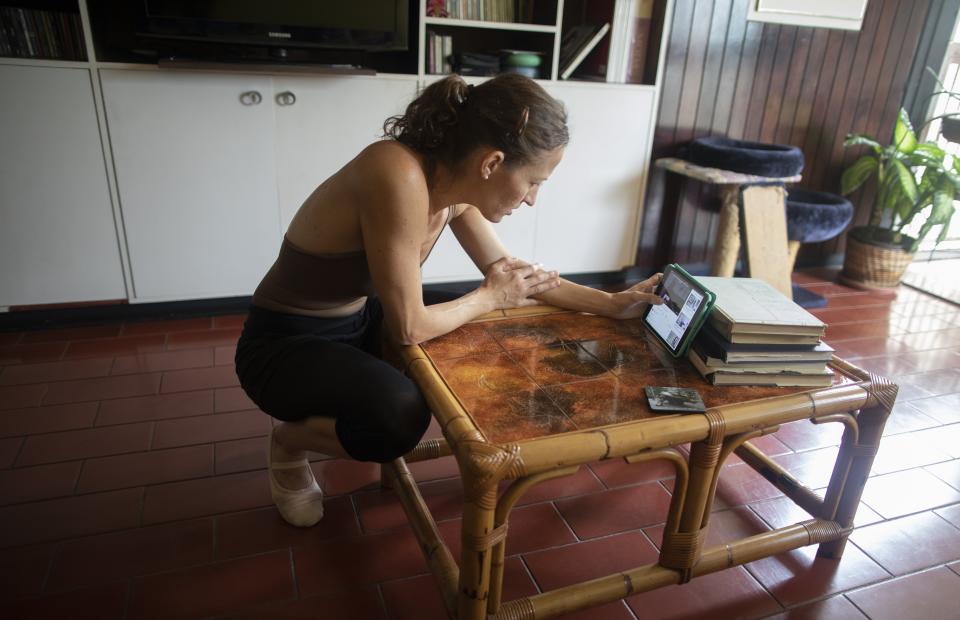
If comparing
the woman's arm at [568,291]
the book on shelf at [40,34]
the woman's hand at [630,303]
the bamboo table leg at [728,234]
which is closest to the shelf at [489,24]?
the bamboo table leg at [728,234]

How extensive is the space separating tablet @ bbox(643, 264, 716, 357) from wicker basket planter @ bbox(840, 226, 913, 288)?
2458mm

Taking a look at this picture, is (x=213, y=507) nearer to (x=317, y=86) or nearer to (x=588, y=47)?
(x=317, y=86)

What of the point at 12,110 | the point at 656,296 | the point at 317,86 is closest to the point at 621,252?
the point at 317,86

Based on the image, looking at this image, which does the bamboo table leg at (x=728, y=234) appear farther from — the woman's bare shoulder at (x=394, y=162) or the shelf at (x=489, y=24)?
the woman's bare shoulder at (x=394, y=162)

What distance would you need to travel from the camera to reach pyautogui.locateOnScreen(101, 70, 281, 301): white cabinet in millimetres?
2410

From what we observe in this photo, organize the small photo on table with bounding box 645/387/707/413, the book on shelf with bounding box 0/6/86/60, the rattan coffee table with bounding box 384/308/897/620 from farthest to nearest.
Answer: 1. the book on shelf with bounding box 0/6/86/60
2. the small photo on table with bounding box 645/387/707/413
3. the rattan coffee table with bounding box 384/308/897/620

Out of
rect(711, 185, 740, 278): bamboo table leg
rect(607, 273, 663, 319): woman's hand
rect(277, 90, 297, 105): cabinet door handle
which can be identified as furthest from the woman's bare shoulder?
rect(711, 185, 740, 278): bamboo table leg

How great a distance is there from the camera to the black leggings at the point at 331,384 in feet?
4.07

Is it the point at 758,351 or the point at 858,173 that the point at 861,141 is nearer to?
the point at 858,173

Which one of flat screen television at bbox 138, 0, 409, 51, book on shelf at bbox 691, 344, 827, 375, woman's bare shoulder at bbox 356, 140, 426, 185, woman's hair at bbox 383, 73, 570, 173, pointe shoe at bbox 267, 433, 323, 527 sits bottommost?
pointe shoe at bbox 267, 433, 323, 527

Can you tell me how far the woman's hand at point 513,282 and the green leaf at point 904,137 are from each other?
270cm

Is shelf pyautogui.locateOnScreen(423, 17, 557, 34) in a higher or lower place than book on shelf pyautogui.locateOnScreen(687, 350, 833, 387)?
higher

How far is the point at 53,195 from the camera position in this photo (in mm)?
2408

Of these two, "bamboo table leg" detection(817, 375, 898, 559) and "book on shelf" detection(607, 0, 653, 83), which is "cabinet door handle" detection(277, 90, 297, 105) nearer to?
"book on shelf" detection(607, 0, 653, 83)
